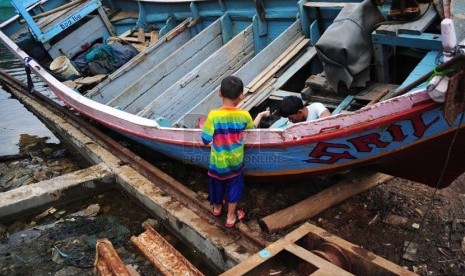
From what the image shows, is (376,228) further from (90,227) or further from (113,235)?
(90,227)

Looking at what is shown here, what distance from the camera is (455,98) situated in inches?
93.4

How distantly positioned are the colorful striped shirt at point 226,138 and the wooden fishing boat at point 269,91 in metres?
0.11

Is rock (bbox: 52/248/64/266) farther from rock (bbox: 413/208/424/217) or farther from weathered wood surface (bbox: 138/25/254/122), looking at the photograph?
rock (bbox: 413/208/424/217)

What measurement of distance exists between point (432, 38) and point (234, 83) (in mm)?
1616

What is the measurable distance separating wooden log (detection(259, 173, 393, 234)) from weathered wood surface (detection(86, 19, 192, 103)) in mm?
3257

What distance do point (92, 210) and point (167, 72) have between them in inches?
80.7

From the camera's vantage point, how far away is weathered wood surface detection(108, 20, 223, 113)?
5266 millimetres

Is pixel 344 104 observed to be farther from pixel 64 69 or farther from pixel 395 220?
pixel 64 69

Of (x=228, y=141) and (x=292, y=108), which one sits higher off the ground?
(x=292, y=108)

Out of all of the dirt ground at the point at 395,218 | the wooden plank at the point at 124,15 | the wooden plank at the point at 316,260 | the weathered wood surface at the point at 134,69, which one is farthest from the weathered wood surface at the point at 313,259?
the wooden plank at the point at 124,15

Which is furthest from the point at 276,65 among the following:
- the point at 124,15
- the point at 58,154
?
the point at 124,15

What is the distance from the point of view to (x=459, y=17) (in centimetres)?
309

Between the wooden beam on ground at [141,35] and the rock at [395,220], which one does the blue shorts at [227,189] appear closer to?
the rock at [395,220]

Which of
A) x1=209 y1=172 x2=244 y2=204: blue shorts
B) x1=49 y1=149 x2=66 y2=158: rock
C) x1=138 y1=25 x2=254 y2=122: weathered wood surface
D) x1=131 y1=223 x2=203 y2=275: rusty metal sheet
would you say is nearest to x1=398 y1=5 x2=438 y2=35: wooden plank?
x1=209 y1=172 x2=244 y2=204: blue shorts
